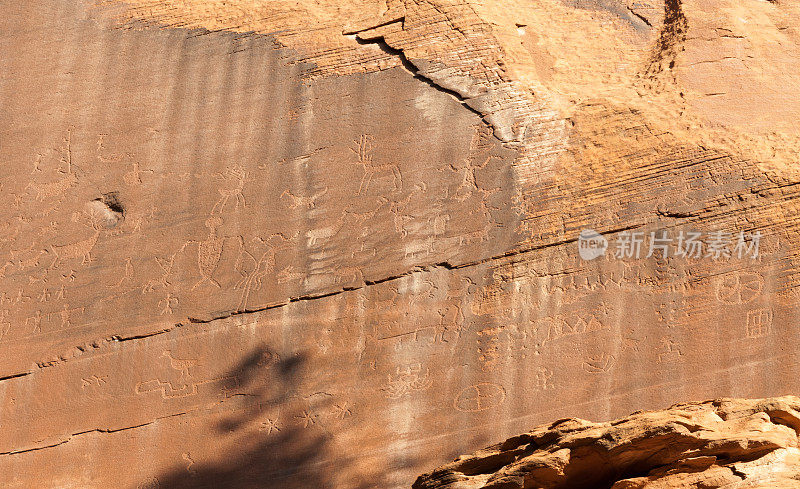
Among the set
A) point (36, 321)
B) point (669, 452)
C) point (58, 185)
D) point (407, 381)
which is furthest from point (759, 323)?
point (58, 185)

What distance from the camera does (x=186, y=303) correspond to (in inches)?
183

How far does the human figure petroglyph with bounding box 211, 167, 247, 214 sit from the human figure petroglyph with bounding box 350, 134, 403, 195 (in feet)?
2.37

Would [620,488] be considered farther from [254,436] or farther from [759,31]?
[759,31]

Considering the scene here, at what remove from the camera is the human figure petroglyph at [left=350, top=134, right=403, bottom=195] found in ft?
15.3

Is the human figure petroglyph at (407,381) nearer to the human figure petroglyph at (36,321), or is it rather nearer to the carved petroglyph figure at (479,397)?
the carved petroglyph figure at (479,397)

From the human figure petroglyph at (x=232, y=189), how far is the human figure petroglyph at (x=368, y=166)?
0.72m

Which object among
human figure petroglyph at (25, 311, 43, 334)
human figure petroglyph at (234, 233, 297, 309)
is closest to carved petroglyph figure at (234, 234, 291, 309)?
human figure petroglyph at (234, 233, 297, 309)

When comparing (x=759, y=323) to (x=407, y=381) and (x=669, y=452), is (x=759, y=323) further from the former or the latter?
(x=407, y=381)

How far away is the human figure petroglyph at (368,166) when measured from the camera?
4.67 m

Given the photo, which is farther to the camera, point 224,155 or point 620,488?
point 224,155

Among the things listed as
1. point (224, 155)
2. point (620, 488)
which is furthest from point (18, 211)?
point (620, 488)

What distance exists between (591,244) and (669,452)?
1.72m

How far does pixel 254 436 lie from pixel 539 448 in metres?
1.88

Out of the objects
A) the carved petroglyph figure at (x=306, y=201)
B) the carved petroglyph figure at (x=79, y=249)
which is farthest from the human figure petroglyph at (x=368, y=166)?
the carved petroglyph figure at (x=79, y=249)
